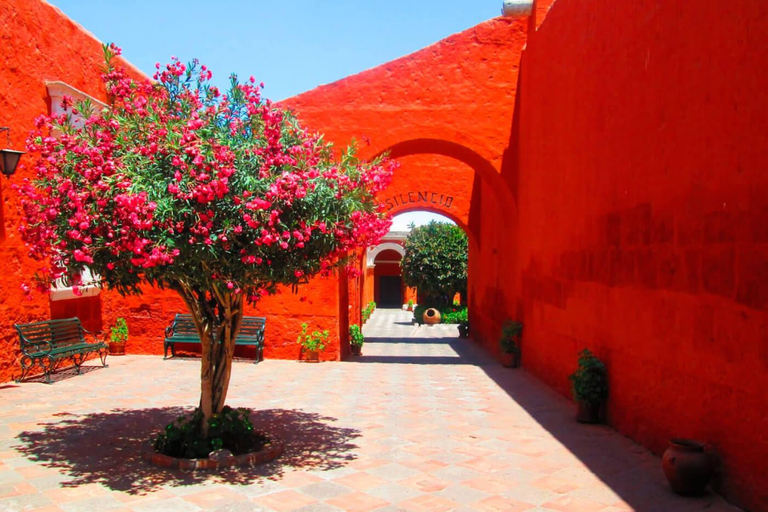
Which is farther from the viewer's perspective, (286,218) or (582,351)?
(582,351)

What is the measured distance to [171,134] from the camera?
182 inches

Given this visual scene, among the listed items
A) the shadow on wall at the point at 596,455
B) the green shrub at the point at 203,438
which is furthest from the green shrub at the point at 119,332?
the green shrub at the point at 203,438

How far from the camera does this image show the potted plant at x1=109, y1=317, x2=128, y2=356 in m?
11.2

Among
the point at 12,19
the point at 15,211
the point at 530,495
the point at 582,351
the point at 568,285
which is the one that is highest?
the point at 12,19

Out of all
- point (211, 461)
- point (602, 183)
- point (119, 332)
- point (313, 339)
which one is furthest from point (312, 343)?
point (211, 461)

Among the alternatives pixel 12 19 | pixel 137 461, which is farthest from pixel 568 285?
pixel 12 19

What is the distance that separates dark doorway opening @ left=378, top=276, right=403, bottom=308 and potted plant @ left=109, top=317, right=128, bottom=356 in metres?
28.8

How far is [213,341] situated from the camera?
5.41 m

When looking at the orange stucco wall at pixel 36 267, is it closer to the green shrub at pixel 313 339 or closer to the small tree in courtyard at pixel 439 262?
the green shrub at pixel 313 339

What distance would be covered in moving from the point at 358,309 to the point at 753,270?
49.2 feet

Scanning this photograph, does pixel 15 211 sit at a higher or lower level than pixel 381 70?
lower

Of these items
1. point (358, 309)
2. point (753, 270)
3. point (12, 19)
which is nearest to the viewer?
point (753, 270)

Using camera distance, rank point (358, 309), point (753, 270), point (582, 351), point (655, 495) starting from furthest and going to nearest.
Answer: point (358, 309) < point (582, 351) < point (655, 495) < point (753, 270)

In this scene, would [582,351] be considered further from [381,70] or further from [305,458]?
[381,70]
